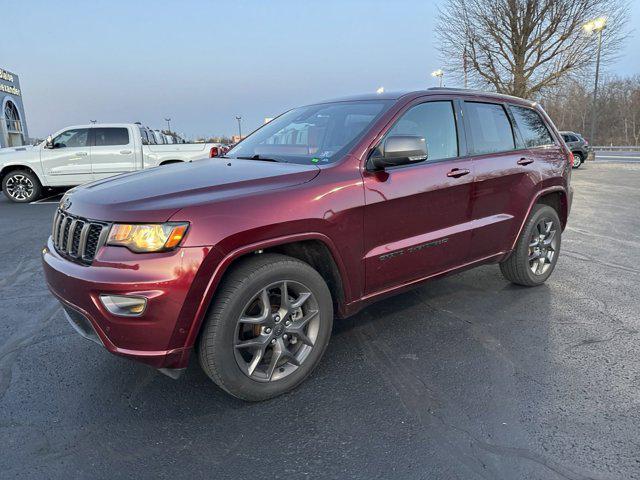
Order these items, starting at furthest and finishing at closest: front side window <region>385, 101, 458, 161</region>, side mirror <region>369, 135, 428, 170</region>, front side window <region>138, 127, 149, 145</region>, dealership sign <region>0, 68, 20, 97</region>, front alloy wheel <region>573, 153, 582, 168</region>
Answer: dealership sign <region>0, 68, 20, 97</region>, front alloy wheel <region>573, 153, 582, 168</region>, front side window <region>138, 127, 149, 145</region>, front side window <region>385, 101, 458, 161</region>, side mirror <region>369, 135, 428, 170</region>

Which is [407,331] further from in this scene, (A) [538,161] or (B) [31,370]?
(B) [31,370]

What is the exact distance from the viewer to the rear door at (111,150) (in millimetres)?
11523

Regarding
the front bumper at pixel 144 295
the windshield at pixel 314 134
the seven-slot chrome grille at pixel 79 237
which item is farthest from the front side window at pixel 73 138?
the front bumper at pixel 144 295

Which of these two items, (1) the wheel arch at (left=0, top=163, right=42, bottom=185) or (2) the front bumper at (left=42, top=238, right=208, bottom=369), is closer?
(2) the front bumper at (left=42, top=238, right=208, bottom=369)

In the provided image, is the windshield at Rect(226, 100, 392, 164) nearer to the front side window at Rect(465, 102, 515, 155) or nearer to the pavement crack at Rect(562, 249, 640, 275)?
the front side window at Rect(465, 102, 515, 155)

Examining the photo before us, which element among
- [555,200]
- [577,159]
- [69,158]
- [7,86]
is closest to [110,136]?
[69,158]

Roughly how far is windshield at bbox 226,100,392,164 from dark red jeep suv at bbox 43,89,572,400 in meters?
0.02

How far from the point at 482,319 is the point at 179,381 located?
2457 mm

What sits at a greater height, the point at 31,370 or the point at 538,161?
the point at 538,161

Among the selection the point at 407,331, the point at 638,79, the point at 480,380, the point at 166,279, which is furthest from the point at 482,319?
the point at 638,79

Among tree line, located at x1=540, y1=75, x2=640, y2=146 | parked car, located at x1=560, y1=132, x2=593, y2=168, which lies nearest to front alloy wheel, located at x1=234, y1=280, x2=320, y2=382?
parked car, located at x1=560, y1=132, x2=593, y2=168

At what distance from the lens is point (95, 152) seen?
11492 mm

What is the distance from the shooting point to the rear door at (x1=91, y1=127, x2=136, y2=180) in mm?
11523

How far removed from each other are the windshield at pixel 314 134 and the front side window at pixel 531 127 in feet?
5.57
